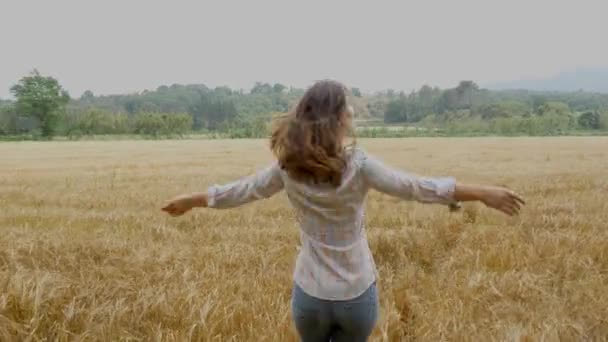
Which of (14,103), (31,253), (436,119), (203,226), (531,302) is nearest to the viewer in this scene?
(531,302)

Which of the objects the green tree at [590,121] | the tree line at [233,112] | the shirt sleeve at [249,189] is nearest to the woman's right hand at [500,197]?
the shirt sleeve at [249,189]

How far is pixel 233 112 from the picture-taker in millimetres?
107438

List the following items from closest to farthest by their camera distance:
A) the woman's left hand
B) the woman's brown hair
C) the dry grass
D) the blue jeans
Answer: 1. the woman's brown hair
2. the blue jeans
3. the woman's left hand
4. the dry grass

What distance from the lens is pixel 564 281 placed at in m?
5.23

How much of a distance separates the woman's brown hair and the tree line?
61842mm

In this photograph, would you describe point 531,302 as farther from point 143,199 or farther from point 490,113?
point 490,113

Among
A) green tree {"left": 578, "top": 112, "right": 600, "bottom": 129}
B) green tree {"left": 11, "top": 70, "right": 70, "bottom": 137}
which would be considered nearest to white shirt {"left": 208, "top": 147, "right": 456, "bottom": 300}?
green tree {"left": 11, "top": 70, "right": 70, "bottom": 137}

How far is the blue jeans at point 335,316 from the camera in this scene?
8.91 feet

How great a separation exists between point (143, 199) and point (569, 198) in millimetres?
7323

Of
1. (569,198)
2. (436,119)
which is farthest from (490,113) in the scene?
(569,198)

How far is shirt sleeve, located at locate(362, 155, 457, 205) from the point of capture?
8.16ft

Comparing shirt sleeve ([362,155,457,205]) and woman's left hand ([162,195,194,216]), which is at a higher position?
shirt sleeve ([362,155,457,205])

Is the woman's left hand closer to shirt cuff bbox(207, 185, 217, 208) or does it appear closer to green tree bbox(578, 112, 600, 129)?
shirt cuff bbox(207, 185, 217, 208)

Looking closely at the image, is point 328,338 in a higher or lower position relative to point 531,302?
higher
